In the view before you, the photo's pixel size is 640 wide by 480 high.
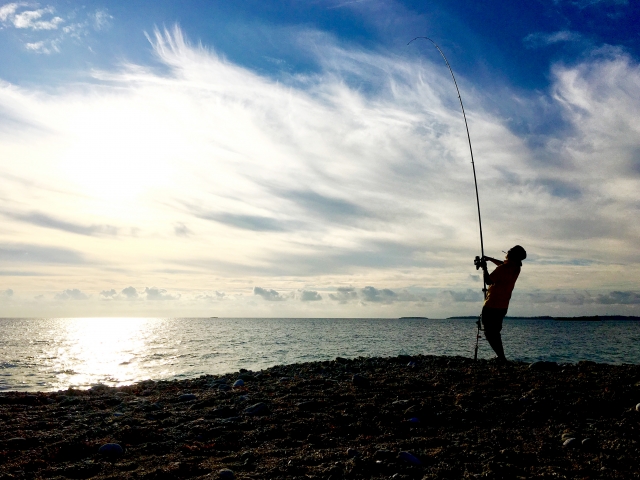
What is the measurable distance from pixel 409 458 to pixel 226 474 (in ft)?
8.12

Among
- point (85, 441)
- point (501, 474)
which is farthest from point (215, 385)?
point (501, 474)

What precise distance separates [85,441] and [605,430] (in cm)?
900

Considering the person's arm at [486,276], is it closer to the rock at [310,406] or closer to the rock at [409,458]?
the rock at [310,406]

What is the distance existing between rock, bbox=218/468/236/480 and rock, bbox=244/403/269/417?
11.8 ft

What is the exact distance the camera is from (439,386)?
35.1 ft

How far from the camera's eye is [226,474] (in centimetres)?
569

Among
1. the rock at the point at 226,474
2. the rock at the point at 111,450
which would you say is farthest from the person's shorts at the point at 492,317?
the rock at the point at 111,450

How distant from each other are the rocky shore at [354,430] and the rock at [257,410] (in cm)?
4

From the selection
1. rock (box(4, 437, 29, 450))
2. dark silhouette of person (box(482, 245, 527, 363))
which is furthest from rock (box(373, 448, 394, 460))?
rock (box(4, 437, 29, 450))

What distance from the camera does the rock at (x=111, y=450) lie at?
7.19m

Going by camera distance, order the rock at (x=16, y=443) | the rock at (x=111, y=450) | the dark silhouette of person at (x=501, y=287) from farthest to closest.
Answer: the dark silhouette of person at (x=501, y=287) < the rock at (x=16, y=443) < the rock at (x=111, y=450)

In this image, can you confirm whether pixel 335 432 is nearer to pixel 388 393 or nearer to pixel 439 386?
pixel 388 393

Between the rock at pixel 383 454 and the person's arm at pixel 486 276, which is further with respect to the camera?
the person's arm at pixel 486 276

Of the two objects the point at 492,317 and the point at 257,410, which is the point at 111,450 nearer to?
the point at 257,410
